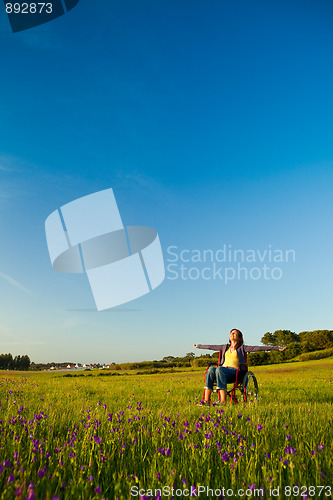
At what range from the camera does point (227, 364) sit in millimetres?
9000

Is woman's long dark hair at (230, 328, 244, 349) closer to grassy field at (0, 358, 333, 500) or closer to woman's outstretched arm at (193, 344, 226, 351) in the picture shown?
woman's outstretched arm at (193, 344, 226, 351)

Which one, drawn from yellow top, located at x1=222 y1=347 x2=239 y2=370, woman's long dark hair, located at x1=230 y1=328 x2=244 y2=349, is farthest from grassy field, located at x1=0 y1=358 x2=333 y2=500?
woman's long dark hair, located at x1=230 y1=328 x2=244 y2=349

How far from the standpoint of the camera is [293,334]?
4114 inches

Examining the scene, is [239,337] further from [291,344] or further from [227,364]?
[291,344]

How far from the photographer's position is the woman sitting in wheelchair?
801 cm

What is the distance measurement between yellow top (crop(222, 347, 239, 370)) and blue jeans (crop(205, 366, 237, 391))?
0.52 m

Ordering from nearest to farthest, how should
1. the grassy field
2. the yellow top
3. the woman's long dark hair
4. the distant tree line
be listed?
the grassy field → the yellow top → the woman's long dark hair → the distant tree line

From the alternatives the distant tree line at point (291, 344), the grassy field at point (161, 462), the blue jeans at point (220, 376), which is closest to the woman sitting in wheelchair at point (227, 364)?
the blue jeans at point (220, 376)

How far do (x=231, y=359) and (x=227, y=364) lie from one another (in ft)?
0.58

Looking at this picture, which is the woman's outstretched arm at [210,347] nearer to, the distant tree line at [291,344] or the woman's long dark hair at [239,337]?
the woman's long dark hair at [239,337]

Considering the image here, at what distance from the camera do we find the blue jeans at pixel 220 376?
314 inches

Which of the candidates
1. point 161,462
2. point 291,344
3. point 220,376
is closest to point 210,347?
point 220,376

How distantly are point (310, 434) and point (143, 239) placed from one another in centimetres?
1103

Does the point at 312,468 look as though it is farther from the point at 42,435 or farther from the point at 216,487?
the point at 42,435
